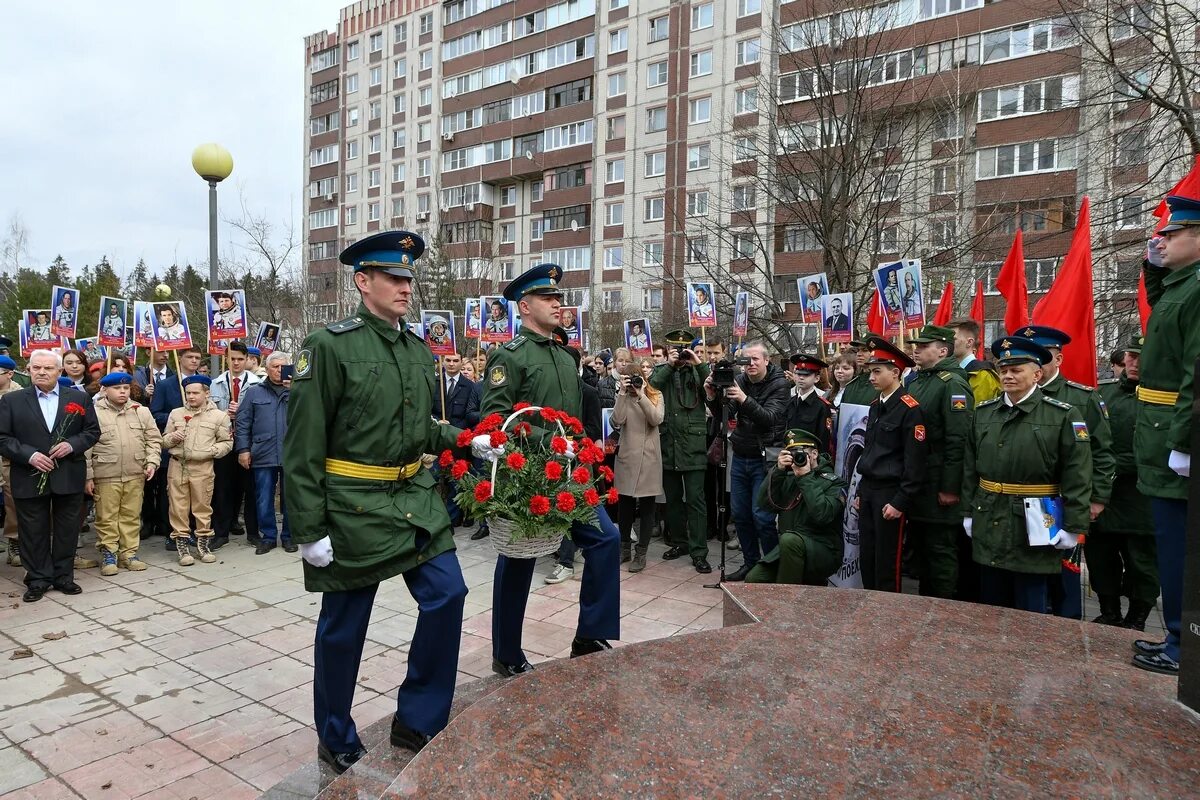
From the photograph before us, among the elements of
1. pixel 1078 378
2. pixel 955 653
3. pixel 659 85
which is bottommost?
pixel 955 653

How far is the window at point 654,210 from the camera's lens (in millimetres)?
39750

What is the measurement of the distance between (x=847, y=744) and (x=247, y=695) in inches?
138

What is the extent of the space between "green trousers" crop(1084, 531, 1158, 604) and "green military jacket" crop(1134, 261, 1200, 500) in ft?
8.61

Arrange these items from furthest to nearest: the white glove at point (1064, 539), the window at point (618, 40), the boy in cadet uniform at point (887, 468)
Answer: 1. the window at point (618, 40)
2. the boy in cadet uniform at point (887, 468)
3. the white glove at point (1064, 539)

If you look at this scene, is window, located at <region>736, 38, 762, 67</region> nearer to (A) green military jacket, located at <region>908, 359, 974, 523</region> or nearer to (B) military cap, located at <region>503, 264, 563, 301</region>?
(A) green military jacket, located at <region>908, 359, 974, 523</region>

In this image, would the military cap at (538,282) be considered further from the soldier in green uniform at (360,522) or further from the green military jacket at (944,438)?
the green military jacket at (944,438)

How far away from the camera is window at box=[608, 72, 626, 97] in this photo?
4125cm

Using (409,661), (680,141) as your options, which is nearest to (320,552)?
(409,661)

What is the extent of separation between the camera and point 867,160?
1210 cm

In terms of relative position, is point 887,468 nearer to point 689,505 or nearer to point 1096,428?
point 1096,428

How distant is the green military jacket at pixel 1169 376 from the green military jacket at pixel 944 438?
1.77 m

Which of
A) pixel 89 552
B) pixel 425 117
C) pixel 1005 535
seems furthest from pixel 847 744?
pixel 425 117

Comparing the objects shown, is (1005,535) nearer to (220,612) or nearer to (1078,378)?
(1078,378)

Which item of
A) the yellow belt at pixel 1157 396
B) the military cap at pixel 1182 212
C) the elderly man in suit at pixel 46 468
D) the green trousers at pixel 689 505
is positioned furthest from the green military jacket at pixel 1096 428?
the elderly man in suit at pixel 46 468
